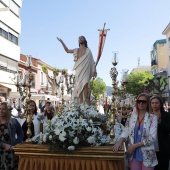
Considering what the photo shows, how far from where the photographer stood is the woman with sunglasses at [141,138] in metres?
3.55

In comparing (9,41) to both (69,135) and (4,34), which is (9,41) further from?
(69,135)

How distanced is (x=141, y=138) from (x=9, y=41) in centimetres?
2601

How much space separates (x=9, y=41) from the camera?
2762 centimetres

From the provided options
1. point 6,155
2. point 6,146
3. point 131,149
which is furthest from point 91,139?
point 6,155

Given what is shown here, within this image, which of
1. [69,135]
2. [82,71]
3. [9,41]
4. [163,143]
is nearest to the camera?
[69,135]

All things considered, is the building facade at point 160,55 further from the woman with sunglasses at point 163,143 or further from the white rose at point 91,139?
the white rose at point 91,139

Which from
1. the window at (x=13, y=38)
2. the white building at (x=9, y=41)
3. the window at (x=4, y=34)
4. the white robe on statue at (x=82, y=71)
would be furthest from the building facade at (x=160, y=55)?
the white robe on statue at (x=82, y=71)

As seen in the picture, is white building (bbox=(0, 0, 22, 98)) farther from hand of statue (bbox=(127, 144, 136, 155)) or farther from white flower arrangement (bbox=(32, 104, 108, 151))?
hand of statue (bbox=(127, 144, 136, 155))

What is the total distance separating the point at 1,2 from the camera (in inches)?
998

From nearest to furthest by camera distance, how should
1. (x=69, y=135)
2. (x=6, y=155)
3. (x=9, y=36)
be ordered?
(x=69, y=135)
(x=6, y=155)
(x=9, y=36)

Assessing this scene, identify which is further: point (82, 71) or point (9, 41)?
point (9, 41)

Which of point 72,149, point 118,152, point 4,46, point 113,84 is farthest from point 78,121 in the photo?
point 4,46

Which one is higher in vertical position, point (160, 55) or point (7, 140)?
point (160, 55)

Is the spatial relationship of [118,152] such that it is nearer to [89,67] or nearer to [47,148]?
[47,148]
